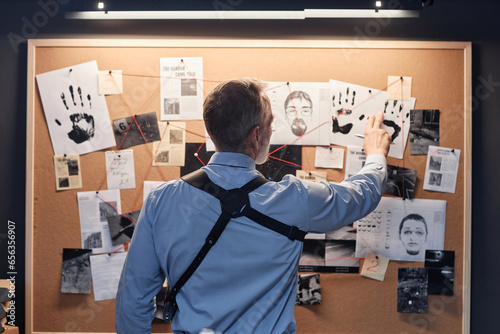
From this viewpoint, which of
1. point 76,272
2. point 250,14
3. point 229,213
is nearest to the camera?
point 229,213

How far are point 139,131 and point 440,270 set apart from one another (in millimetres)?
1277

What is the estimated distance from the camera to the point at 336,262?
5.69 feet

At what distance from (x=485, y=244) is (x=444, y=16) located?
914 millimetres

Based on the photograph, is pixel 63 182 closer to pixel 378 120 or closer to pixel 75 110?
pixel 75 110

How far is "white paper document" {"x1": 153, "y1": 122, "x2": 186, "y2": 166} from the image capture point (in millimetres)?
1760

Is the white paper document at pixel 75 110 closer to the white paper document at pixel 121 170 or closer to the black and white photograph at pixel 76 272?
Result: the white paper document at pixel 121 170

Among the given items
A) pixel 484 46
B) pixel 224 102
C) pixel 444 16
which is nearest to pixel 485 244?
pixel 484 46

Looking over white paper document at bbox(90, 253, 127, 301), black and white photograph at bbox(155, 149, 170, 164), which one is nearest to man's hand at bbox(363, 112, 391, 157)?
black and white photograph at bbox(155, 149, 170, 164)

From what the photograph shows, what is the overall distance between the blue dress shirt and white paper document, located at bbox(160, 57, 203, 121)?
21.3 inches

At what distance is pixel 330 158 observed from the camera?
1.75 meters

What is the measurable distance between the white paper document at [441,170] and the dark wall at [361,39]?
4.3 inches

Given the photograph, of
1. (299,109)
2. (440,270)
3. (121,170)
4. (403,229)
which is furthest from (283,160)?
(440,270)

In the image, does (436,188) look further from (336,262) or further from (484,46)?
(484,46)

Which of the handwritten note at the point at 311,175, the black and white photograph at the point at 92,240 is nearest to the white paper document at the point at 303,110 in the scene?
the handwritten note at the point at 311,175
